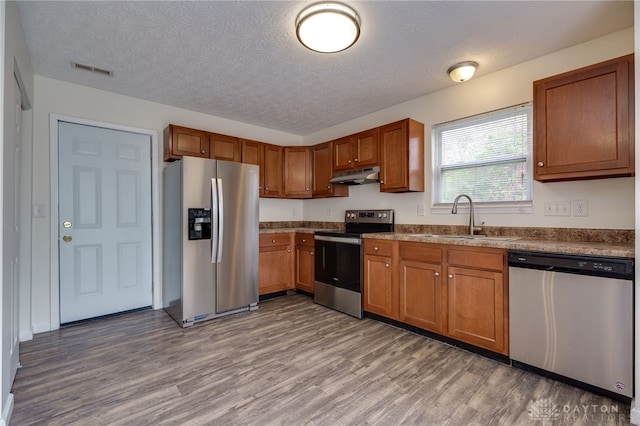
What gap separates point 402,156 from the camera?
129 inches

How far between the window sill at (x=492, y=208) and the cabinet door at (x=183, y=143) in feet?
9.14

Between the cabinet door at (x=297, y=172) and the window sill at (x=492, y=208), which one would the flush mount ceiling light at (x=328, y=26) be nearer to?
the window sill at (x=492, y=208)

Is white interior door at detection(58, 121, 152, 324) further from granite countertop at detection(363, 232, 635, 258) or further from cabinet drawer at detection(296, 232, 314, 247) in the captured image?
granite countertop at detection(363, 232, 635, 258)

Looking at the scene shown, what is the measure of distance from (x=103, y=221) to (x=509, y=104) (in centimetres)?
424

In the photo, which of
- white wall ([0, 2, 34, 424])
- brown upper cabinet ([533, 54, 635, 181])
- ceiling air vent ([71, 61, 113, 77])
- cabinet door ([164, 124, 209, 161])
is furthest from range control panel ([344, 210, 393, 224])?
white wall ([0, 2, 34, 424])

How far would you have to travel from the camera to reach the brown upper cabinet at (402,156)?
3.25m

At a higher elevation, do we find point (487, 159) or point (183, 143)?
point (183, 143)

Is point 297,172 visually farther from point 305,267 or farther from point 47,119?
point 47,119

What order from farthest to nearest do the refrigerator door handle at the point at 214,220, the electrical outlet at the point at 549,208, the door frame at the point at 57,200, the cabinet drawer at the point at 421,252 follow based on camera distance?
the refrigerator door handle at the point at 214,220
the door frame at the point at 57,200
the cabinet drawer at the point at 421,252
the electrical outlet at the point at 549,208

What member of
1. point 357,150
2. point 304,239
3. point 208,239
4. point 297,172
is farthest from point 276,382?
point 297,172

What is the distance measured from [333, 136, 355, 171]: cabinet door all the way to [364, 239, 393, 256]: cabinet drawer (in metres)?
1.13

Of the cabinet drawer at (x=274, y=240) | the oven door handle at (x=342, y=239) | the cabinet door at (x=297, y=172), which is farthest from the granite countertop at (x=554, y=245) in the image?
the cabinet door at (x=297, y=172)

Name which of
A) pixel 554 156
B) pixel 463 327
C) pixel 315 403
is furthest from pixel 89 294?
pixel 554 156

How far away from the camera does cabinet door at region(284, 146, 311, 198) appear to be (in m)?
4.55
